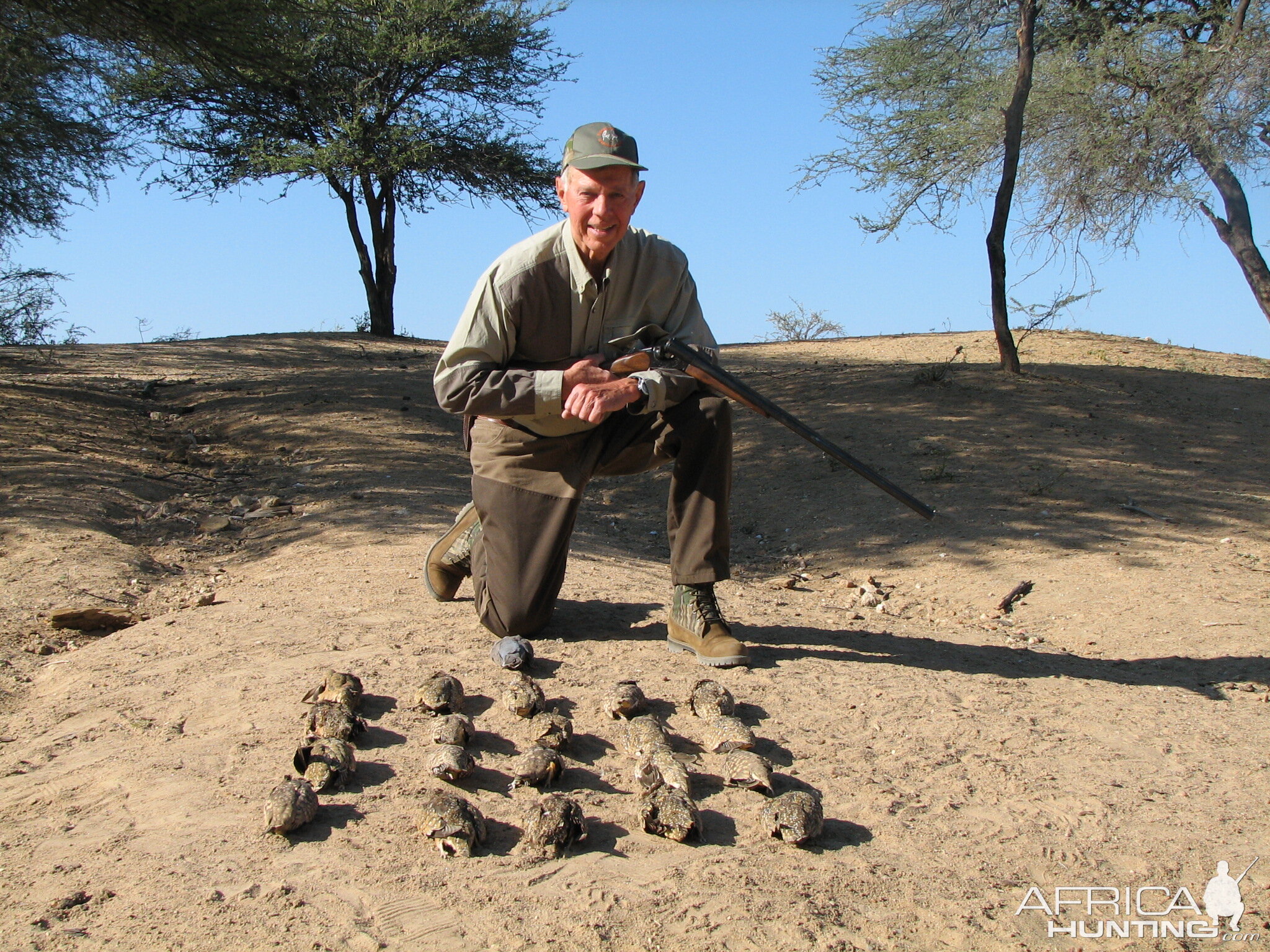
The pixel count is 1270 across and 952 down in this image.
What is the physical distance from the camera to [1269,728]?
3629mm

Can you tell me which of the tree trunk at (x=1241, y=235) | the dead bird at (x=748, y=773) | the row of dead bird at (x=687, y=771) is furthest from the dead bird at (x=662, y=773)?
the tree trunk at (x=1241, y=235)

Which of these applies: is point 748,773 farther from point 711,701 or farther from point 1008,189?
point 1008,189

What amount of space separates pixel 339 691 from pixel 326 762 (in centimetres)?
46

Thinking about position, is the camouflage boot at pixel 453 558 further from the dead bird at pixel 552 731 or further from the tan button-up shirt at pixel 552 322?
the dead bird at pixel 552 731

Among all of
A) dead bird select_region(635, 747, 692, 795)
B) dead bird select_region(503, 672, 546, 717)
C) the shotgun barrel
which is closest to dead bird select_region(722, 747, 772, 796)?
dead bird select_region(635, 747, 692, 795)

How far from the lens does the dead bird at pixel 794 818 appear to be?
263 cm

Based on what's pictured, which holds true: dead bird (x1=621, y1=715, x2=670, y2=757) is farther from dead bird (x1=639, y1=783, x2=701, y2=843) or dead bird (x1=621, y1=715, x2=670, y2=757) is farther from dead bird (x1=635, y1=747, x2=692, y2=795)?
dead bird (x1=639, y1=783, x2=701, y2=843)

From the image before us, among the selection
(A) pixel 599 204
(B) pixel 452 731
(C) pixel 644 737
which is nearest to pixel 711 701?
(C) pixel 644 737

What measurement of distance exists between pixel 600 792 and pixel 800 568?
334 cm

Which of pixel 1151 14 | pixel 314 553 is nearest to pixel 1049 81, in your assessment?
pixel 1151 14

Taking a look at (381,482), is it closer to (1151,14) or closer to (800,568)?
(800,568)

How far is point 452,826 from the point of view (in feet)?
8.27

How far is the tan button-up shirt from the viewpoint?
3.61 metres

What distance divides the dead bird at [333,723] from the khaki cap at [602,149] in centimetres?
200
